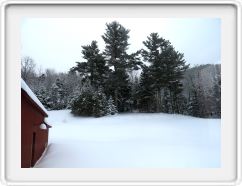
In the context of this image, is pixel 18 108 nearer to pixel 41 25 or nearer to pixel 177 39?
pixel 41 25

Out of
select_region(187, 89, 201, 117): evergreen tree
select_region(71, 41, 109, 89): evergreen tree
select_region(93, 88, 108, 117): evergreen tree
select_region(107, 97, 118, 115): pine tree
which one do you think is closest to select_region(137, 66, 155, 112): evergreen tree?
select_region(107, 97, 118, 115): pine tree

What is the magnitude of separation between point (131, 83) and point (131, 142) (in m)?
2.81

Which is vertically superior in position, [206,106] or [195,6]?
[195,6]

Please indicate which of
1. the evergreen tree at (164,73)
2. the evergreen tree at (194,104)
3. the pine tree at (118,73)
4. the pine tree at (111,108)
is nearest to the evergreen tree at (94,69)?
the pine tree at (118,73)

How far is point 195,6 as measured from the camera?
11.2 ft

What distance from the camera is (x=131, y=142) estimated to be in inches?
206

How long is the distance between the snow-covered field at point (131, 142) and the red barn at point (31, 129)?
16 cm

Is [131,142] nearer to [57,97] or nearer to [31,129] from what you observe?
[57,97]

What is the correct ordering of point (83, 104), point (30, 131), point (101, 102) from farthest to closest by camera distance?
point (101, 102) < point (83, 104) < point (30, 131)

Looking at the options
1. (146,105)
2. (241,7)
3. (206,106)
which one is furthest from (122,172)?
(146,105)

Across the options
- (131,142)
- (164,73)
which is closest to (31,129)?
(131,142)

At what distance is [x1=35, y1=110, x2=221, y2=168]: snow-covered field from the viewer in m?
3.70

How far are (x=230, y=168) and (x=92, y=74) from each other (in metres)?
4.17

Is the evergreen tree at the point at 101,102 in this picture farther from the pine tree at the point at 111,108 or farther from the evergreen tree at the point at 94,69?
the evergreen tree at the point at 94,69
